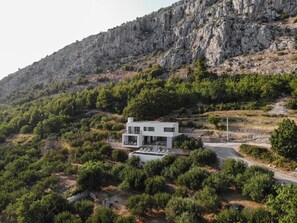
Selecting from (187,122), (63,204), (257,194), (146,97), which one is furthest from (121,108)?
(257,194)

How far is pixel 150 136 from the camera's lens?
44969mm

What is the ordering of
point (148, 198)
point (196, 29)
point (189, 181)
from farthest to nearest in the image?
→ point (196, 29) < point (189, 181) < point (148, 198)

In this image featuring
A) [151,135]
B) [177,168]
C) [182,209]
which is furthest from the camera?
[151,135]

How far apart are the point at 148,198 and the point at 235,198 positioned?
9064mm

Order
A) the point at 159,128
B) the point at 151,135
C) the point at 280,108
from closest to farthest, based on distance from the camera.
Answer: the point at 159,128 → the point at 151,135 → the point at 280,108

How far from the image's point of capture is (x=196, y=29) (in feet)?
337

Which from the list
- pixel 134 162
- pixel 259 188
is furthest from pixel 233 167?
pixel 134 162

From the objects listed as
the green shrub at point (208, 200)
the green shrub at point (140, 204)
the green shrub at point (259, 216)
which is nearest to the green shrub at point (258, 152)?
the green shrub at point (208, 200)

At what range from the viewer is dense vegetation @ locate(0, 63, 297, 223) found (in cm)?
2492

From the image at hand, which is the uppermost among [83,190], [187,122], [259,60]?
[259,60]

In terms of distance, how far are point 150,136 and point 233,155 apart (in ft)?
48.3

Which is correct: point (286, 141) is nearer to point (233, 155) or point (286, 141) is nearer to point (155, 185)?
point (233, 155)

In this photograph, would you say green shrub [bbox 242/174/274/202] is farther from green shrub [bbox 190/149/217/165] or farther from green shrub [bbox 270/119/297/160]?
green shrub [bbox 190/149/217/165]

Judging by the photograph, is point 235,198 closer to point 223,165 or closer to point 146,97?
point 223,165
